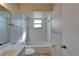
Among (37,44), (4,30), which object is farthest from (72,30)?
(4,30)

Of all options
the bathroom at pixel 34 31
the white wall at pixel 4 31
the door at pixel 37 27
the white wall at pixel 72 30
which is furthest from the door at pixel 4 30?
the white wall at pixel 72 30

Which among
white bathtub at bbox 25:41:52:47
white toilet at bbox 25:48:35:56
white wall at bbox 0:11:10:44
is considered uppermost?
white wall at bbox 0:11:10:44

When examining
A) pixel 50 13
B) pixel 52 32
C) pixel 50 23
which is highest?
pixel 50 13

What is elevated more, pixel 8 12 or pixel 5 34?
pixel 8 12

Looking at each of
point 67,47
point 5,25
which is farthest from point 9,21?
point 67,47

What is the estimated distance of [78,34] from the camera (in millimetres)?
962

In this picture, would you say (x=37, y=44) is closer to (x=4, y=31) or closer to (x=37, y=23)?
(x=37, y=23)

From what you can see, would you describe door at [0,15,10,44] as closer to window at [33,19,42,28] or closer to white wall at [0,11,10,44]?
white wall at [0,11,10,44]

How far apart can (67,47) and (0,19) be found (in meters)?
0.99

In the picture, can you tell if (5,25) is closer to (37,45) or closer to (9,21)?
(9,21)

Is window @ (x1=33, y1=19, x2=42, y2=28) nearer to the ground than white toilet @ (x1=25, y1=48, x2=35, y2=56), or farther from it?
farther from it

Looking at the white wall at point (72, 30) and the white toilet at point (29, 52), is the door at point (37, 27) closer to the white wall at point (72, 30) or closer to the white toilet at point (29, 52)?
the white toilet at point (29, 52)

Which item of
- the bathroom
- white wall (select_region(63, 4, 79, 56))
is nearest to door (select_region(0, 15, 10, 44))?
the bathroom

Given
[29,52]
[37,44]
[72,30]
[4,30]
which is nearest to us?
[72,30]
